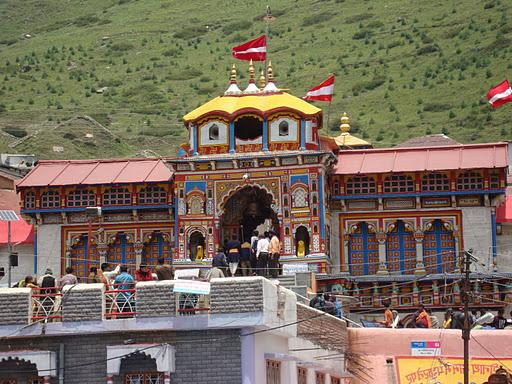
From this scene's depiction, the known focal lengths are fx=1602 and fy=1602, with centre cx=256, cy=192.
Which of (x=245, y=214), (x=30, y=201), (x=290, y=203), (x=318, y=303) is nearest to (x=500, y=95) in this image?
(x=290, y=203)

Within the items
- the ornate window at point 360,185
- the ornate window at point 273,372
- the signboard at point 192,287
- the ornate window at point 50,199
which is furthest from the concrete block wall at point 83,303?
the ornate window at point 50,199

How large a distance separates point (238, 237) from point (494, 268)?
7.80 m

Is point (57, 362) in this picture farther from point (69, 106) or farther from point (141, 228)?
point (69, 106)

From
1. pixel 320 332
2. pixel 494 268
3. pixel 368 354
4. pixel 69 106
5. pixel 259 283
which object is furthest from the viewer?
pixel 69 106

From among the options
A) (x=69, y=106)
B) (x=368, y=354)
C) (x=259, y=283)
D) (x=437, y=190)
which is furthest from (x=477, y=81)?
(x=259, y=283)

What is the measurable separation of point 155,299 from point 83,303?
1311 mm

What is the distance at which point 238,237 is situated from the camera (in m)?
49.0

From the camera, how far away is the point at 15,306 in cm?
2759

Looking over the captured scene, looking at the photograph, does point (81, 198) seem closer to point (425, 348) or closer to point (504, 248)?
point (504, 248)

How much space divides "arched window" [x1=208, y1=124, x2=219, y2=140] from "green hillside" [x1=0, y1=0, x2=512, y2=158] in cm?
3965

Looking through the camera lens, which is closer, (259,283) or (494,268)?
(259,283)

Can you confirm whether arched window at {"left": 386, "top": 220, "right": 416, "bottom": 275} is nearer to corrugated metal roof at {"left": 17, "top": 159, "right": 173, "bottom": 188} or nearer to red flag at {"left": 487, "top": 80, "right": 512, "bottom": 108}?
red flag at {"left": 487, "top": 80, "right": 512, "bottom": 108}

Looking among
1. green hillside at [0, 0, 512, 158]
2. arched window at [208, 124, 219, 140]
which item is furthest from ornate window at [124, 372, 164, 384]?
green hillside at [0, 0, 512, 158]

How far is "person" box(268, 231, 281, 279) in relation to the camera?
43875 millimetres
